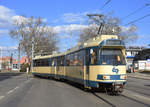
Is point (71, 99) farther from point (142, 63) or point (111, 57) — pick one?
point (142, 63)

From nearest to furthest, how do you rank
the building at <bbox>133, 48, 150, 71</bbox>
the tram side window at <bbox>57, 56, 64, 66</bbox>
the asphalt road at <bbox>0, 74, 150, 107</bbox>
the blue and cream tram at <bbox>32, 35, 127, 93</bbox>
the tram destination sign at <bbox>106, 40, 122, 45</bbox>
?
the asphalt road at <bbox>0, 74, 150, 107</bbox> → the blue and cream tram at <bbox>32, 35, 127, 93</bbox> → the tram destination sign at <bbox>106, 40, 122, 45</bbox> → the tram side window at <bbox>57, 56, 64, 66</bbox> → the building at <bbox>133, 48, 150, 71</bbox>

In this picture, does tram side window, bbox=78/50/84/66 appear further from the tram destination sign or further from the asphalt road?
the tram destination sign

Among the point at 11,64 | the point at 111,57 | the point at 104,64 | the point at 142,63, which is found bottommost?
the point at 104,64

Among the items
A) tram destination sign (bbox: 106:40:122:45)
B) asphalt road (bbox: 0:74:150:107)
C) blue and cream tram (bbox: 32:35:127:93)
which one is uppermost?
tram destination sign (bbox: 106:40:122:45)

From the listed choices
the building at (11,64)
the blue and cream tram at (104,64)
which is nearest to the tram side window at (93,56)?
the blue and cream tram at (104,64)

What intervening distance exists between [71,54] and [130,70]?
35884 millimetres

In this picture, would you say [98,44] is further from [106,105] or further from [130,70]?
[130,70]

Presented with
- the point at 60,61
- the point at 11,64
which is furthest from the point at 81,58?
the point at 11,64

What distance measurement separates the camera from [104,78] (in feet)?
41.4

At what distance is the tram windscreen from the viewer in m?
12.9

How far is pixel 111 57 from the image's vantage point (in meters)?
13.0

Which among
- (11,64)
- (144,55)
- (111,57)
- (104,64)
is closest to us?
(104,64)

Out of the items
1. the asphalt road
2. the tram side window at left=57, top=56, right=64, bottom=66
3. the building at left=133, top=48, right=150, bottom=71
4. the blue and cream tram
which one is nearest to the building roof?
the building at left=133, top=48, right=150, bottom=71

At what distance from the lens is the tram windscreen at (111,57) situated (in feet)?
42.3
